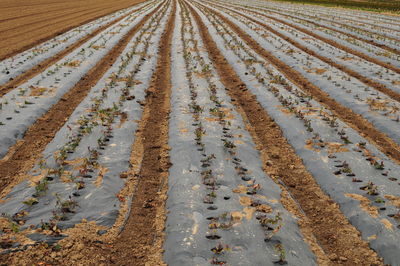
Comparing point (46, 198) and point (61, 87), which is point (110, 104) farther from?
point (46, 198)

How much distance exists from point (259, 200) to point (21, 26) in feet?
78.1

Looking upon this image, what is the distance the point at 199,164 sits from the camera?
5621 mm

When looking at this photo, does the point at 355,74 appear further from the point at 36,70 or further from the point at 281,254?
the point at 36,70

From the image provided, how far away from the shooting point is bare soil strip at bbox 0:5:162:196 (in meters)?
5.66

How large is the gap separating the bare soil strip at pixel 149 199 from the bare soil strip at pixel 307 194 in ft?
6.99

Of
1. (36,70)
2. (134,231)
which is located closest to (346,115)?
(134,231)

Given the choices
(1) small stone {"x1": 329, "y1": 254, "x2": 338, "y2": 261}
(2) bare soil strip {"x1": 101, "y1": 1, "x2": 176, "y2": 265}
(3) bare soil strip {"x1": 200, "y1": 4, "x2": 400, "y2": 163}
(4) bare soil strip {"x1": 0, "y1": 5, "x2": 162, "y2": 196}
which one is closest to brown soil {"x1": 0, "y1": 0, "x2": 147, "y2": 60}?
(4) bare soil strip {"x1": 0, "y1": 5, "x2": 162, "y2": 196}

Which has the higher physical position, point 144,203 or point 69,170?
point 69,170

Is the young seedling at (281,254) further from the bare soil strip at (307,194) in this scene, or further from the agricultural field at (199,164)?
the bare soil strip at (307,194)

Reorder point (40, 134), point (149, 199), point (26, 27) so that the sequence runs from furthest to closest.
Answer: point (26, 27), point (40, 134), point (149, 199)

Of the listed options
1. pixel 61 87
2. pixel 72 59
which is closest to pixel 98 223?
pixel 61 87

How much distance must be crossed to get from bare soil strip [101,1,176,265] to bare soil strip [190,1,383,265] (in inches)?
83.9

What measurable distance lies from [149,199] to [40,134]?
12.7 feet

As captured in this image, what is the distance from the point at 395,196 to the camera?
468 cm
